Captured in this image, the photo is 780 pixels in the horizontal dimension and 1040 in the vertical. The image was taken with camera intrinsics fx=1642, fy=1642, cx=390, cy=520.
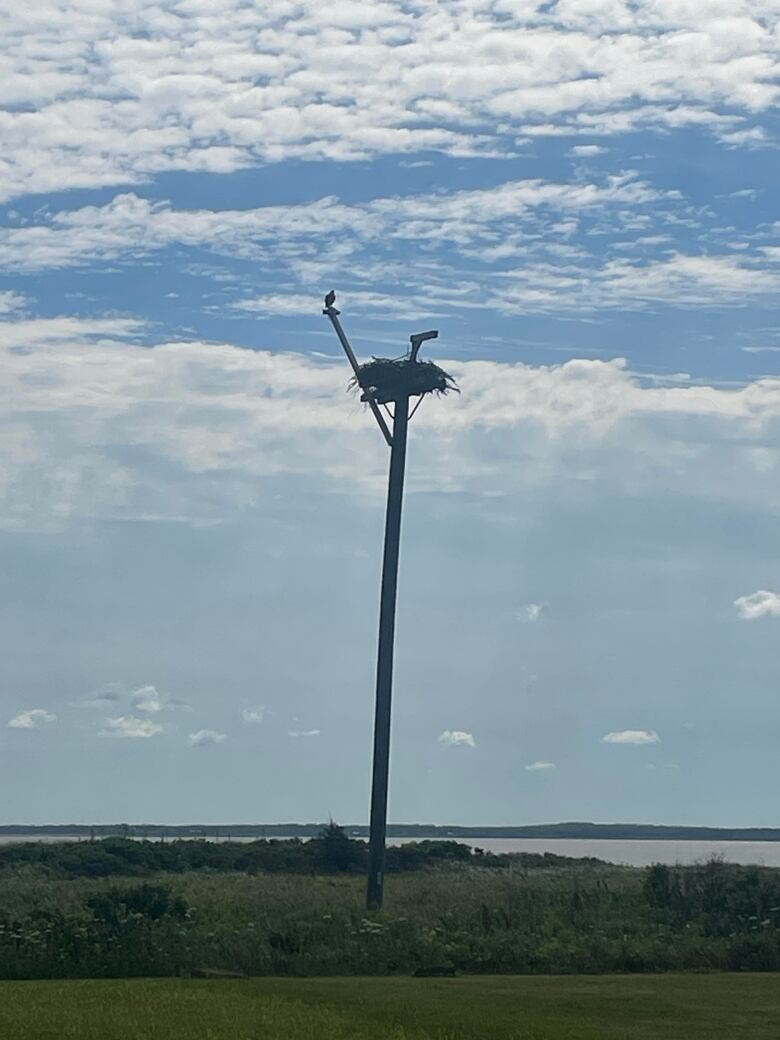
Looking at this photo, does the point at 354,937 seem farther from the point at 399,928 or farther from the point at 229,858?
the point at 229,858

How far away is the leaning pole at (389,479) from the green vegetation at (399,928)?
2.49 meters

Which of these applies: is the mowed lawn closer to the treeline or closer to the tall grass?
the tall grass

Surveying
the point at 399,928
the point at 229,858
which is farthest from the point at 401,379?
the point at 229,858

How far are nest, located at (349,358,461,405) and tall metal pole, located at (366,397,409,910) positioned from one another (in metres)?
0.36

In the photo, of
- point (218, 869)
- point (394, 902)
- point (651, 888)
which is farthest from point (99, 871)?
point (651, 888)

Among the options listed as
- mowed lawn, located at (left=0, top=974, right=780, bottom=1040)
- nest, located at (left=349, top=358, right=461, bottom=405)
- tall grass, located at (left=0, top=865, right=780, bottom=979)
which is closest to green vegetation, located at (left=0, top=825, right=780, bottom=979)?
tall grass, located at (left=0, top=865, right=780, bottom=979)

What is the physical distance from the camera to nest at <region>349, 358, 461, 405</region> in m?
40.1

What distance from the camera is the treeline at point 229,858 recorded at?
57656 millimetres

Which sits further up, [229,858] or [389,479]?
[389,479]

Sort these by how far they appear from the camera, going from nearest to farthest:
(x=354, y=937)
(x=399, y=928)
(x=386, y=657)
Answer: (x=354, y=937), (x=399, y=928), (x=386, y=657)

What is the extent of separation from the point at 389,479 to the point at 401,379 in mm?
2478

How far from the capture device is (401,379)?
40.2 m

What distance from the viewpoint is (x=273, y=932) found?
2886 cm

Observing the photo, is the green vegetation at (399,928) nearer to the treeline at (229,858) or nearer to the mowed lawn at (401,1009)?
the mowed lawn at (401,1009)
